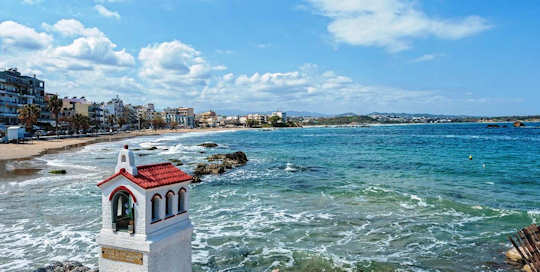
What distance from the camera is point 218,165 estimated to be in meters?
40.6

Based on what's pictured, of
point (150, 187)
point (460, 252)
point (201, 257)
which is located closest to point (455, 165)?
point (460, 252)

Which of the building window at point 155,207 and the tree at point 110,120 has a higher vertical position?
the tree at point 110,120

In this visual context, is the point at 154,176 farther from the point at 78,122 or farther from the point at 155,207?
the point at 78,122

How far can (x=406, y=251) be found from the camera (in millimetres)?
15680

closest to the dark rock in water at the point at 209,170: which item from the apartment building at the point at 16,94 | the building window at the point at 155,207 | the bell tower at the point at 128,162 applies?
the building window at the point at 155,207

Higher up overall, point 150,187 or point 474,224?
point 150,187

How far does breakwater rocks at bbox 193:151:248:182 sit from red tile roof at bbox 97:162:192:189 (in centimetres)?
2470

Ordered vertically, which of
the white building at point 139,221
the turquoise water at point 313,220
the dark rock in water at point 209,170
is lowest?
the turquoise water at point 313,220

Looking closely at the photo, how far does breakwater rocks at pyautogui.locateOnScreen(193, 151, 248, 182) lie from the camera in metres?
37.4

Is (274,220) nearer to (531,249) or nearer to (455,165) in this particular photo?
(531,249)

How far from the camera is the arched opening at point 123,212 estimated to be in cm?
693

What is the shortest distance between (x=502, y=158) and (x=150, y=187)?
196 feet

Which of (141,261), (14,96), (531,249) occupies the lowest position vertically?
(531,249)

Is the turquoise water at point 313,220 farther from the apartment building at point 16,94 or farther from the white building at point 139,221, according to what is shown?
the apartment building at point 16,94
